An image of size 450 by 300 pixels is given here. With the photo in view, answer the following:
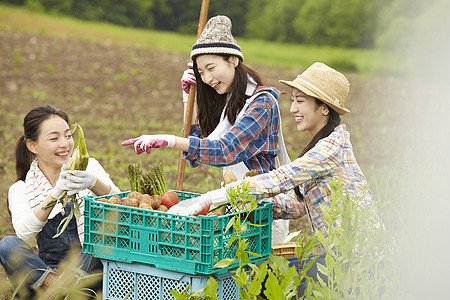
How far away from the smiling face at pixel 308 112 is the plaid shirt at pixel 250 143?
0.18 m

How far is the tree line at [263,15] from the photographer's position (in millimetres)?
23891

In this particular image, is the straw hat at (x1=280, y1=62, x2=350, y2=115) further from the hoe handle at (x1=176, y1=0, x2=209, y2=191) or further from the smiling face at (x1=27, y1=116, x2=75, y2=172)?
the smiling face at (x1=27, y1=116, x2=75, y2=172)

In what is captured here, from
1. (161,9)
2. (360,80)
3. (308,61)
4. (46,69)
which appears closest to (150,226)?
(46,69)

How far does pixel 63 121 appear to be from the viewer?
3.14 meters

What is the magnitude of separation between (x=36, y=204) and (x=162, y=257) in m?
0.94

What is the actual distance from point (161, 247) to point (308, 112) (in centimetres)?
94

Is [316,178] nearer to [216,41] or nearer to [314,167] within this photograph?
[314,167]

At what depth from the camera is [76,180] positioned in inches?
105

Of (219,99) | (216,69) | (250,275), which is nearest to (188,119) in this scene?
(219,99)

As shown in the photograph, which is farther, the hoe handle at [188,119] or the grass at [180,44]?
the grass at [180,44]

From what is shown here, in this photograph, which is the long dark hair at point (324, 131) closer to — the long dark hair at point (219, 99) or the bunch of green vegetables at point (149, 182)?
the long dark hair at point (219, 99)

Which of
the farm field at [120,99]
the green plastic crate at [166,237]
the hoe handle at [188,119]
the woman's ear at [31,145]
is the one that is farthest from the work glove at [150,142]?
the farm field at [120,99]

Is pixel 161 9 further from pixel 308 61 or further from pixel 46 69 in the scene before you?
pixel 46 69

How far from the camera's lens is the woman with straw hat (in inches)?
102
